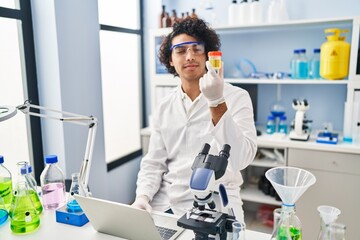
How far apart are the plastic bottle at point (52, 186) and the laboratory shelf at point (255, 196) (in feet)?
5.37

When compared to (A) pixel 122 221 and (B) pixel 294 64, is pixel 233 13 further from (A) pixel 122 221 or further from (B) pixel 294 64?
(A) pixel 122 221

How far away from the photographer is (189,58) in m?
1.58

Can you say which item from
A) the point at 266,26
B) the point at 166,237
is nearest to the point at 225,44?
the point at 266,26

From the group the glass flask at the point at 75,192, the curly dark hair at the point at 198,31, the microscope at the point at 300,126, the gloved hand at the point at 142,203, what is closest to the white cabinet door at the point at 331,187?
the microscope at the point at 300,126

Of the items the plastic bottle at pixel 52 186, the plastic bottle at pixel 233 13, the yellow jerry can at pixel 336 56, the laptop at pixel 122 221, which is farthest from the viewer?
the plastic bottle at pixel 233 13

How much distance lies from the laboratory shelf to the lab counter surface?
1.45m

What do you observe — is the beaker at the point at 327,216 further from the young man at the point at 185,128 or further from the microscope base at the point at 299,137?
the microscope base at the point at 299,137

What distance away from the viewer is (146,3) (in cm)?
316

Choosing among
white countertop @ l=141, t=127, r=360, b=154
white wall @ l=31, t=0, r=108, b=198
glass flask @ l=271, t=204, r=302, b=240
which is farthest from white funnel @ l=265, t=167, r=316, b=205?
white wall @ l=31, t=0, r=108, b=198

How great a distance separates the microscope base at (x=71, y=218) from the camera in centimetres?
117

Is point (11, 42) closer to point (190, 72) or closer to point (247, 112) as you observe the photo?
point (190, 72)

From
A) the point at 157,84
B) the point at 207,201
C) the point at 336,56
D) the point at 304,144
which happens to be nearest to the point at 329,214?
the point at 207,201

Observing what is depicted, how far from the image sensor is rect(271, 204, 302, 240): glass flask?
35.2 inches

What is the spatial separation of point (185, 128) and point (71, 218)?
28.6 inches
